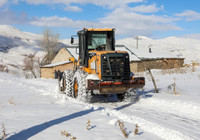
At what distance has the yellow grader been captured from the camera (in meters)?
Answer: 9.32

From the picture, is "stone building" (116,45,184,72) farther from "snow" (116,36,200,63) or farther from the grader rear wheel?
"snow" (116,36,200,63)

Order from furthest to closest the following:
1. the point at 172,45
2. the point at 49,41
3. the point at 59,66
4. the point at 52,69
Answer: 1. the point at 172,45
2. the point at 49,41
3. the point at 52,69
4. the point at 59,66

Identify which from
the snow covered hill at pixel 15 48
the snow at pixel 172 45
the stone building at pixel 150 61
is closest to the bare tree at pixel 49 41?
the snow covered hill at pixel 15 48

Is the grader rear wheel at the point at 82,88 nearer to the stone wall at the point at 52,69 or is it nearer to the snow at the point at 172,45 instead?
the stone wall at the point at 52,69

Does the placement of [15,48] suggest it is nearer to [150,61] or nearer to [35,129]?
[150,61]

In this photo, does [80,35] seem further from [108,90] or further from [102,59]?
[108,90]

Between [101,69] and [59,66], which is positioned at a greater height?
[59,66]

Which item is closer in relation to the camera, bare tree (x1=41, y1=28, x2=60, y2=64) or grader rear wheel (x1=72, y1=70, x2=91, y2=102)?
grader rear wheel (x1=72, y1=70, x2=91, y2=102)

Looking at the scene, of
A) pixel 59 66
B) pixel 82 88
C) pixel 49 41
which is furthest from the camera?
pixel 49 41

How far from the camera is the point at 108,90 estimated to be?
930cm

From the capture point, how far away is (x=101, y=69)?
31.0 feet

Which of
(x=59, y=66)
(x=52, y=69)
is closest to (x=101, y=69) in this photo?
(x=59, y=66)

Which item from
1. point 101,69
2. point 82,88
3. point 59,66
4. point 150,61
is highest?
point 150,61

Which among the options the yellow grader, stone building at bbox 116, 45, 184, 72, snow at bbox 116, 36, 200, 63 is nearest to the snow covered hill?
stone building at bbox 116, 45, 184, 72
